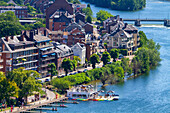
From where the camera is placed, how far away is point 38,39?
98.6 m

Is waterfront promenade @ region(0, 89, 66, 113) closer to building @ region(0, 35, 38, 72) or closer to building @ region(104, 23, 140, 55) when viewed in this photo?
building @ region(0, 35, 38, 72)

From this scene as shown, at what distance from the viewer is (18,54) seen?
9338 centimetres

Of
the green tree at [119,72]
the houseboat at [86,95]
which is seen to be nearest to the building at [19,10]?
the green tree at [119,72]

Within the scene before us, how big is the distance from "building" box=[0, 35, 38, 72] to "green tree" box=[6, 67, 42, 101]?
21.5 feet

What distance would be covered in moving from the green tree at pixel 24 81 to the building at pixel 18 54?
258 inches

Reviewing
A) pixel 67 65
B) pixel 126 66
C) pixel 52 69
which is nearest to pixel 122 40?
pixel 126 66

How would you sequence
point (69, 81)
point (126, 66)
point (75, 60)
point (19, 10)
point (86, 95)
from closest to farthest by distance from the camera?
1. point (86, 95)
2. point (69, 81)
3. point (75, 60)
4. point (126, 66)
5. point (19, 10)

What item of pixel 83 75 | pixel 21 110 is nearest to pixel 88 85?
pixel 83 75

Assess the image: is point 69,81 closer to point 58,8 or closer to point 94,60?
point 94,60

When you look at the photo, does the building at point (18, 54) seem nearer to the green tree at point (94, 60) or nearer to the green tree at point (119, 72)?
the green tree at point (119, 72)

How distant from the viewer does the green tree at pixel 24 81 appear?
83.1 m

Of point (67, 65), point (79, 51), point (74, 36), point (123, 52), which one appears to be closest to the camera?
point (67, 65)

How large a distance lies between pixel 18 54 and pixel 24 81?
9730mm

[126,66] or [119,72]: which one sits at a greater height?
[126,66]
